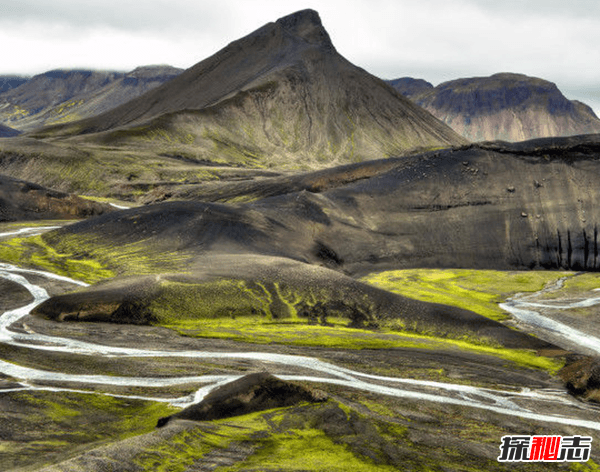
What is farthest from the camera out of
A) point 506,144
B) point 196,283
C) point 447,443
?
point 506,144

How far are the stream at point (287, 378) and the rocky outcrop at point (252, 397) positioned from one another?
2818 millimetres

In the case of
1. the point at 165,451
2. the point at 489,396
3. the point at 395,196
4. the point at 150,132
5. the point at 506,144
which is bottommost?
the point at 489,396

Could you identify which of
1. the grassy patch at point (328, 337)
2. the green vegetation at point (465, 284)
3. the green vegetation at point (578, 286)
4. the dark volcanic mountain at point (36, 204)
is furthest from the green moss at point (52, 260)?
the green vegetation at point (578, 286)

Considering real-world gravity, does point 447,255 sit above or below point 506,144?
below

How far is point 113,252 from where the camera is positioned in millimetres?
65500

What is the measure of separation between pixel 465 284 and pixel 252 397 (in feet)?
182

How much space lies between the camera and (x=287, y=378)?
31344 millimetres

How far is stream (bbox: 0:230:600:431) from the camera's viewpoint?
93.5 ft

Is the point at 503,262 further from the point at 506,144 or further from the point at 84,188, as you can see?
the point at 84,188

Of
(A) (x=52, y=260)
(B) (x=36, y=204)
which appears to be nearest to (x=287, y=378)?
(A) (x=52, y=260)

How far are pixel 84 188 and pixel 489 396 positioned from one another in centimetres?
12906

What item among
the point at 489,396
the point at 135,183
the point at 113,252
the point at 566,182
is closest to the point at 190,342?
the point at 489,396

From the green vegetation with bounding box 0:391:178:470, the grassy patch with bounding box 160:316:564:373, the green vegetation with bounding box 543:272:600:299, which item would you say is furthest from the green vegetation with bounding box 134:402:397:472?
the green vegetation with bounding box 543:272:600:299

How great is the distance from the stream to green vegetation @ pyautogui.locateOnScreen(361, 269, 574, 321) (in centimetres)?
2634
